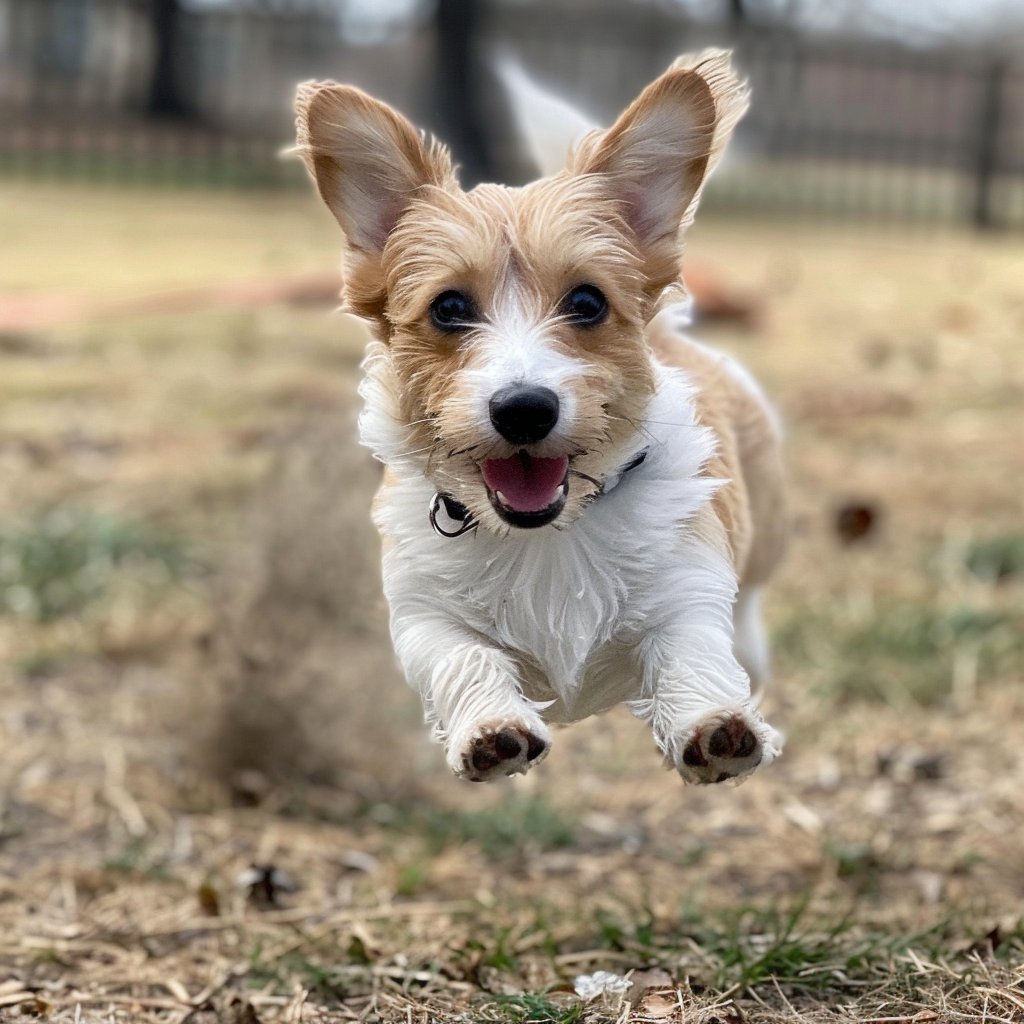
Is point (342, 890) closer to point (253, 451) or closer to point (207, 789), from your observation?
point (207, 789)

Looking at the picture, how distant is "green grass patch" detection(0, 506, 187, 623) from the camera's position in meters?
8.57

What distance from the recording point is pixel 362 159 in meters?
3.40

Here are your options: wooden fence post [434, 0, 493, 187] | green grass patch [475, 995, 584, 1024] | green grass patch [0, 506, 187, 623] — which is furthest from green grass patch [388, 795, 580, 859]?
wooden fence post [434, 0, 493, 187]

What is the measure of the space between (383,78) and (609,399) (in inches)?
1001

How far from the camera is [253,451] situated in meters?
10.7

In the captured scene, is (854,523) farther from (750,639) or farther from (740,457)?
(740,457)

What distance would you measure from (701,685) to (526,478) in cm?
55

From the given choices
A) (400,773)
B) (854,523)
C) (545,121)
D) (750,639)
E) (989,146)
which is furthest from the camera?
(989,146)

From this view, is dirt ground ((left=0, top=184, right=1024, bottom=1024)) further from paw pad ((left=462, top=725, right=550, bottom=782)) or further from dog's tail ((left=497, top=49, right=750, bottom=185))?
dog's tail ((left=497, top=49, right=750, bottom=185))

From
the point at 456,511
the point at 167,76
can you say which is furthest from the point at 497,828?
the point at 167,76

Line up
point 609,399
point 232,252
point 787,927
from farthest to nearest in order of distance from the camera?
point 232,252
point 787,927
point 609,399

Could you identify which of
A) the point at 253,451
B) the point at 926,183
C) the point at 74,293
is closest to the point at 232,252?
the point at 74,293

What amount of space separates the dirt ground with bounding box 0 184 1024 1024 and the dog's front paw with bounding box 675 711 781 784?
0.80 m

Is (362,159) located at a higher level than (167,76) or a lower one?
higher
